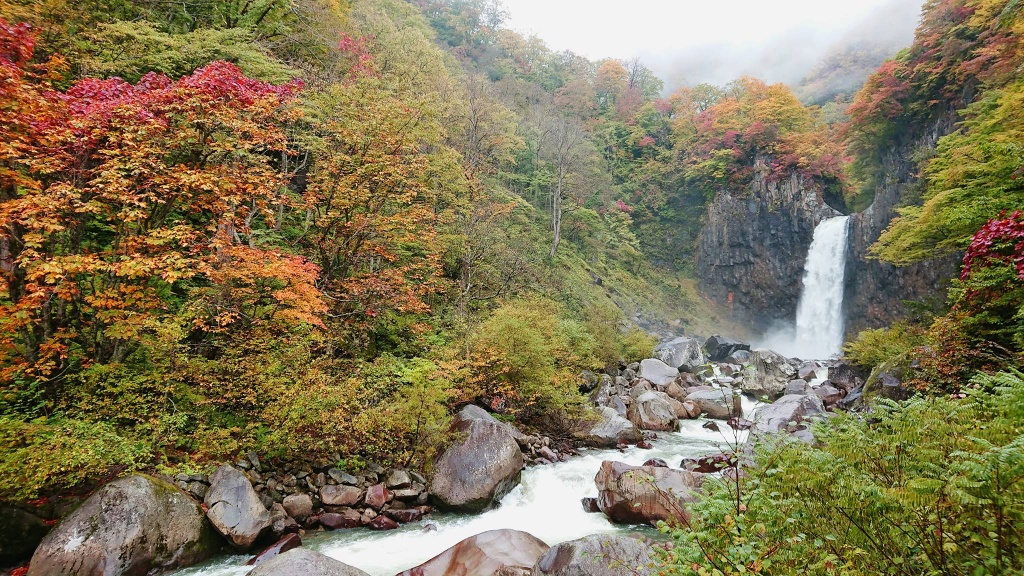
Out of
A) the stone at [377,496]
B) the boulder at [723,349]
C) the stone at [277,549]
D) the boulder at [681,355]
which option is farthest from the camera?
the boulder at [723,349]

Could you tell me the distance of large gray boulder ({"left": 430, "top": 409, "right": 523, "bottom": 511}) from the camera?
7871mm

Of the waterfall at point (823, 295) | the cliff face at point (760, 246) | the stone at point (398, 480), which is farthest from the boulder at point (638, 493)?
the cliff face at point (760, 246)

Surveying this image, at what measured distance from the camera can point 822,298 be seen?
30438mm

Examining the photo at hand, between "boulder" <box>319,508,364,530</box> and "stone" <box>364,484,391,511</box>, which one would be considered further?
"stone" <box>364,484,391,511</box>

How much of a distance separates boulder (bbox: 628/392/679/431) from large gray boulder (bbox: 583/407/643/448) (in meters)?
1.44

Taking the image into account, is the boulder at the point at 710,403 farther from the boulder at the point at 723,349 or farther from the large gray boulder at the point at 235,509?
the large gray boulder at the point at 235,509

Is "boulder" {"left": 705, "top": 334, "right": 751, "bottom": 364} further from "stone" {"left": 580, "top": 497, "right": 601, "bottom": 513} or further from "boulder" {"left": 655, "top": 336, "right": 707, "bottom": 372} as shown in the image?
"stone" {"left": 580, "top": 497, "right": 601, "bottom": 513}

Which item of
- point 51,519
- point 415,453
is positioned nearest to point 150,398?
point 51,519

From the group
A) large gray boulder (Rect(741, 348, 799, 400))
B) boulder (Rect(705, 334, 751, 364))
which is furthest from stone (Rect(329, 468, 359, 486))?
boulder (Rect(705, 334, 751, 364))

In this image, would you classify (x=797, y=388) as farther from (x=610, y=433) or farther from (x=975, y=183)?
(x=610, y=433)

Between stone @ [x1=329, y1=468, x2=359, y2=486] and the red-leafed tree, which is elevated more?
the red-leafed tree

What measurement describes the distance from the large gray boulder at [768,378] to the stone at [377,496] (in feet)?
46.4

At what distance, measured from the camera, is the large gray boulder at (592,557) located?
455 centimetres

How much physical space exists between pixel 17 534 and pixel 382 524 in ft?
14.8
